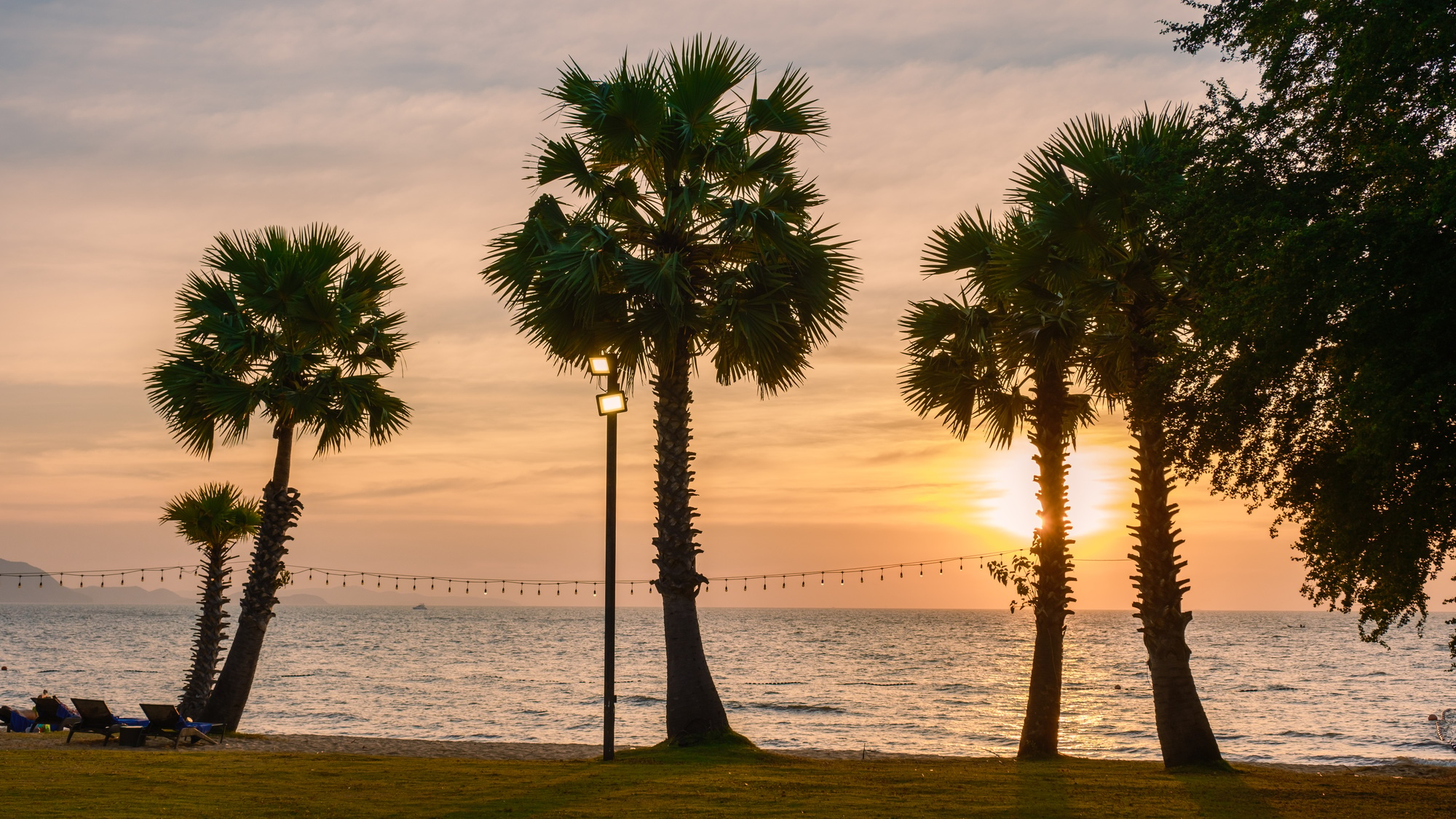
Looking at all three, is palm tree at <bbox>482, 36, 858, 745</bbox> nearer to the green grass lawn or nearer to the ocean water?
the green grass lawn

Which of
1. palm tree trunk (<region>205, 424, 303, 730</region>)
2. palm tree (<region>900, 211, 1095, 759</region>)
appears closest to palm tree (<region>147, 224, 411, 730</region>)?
palm tree trunk (<region>205, 424, 303, 730</region>)

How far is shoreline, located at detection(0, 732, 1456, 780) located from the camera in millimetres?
16688

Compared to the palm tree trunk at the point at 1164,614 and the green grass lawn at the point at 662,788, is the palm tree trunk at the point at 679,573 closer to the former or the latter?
the green grass lawn at the point at 662,788

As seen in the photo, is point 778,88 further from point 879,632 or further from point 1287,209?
point 879,632

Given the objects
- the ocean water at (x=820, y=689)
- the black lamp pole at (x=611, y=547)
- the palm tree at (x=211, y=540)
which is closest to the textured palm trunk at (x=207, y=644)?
the palm tree at (x=211, y=540)

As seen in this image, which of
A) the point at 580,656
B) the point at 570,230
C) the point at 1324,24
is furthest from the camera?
the point at 580,656

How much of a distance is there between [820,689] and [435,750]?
42424 millimetres

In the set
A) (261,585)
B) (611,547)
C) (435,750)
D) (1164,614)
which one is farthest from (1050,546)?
(261,585)

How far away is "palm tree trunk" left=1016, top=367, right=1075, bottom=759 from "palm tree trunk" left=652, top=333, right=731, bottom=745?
5705 mm

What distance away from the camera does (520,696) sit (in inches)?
2036

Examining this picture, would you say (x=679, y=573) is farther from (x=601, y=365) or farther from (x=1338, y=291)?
(x=1338, y=291)

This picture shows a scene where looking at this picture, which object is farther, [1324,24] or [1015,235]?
[1015,235]

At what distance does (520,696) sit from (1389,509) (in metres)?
46.1

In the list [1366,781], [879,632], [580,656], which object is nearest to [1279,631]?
[879,632]
